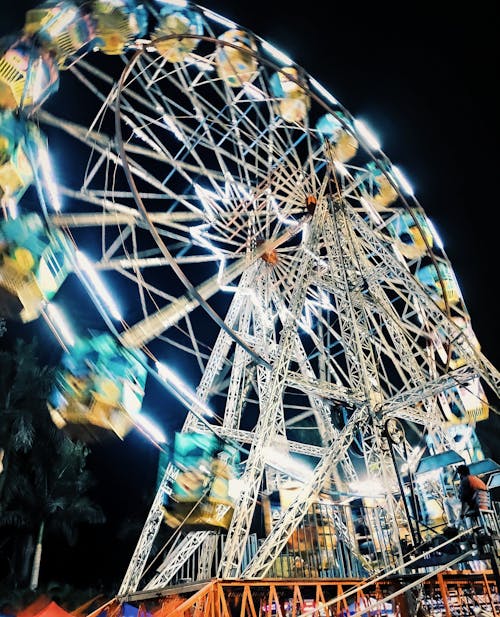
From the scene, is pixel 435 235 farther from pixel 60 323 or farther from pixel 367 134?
pixel 60 323

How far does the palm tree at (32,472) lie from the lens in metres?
20.4

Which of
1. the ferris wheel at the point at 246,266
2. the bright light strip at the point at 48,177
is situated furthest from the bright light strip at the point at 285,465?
the bright light strip at the point at 48,177

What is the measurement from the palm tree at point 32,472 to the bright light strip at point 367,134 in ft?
57.8

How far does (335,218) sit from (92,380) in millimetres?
6524

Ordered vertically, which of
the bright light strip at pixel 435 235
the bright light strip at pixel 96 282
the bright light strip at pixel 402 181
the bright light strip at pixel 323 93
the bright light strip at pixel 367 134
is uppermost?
the bright light strip at pixel 323 93

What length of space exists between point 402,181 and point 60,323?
9210 millimetres

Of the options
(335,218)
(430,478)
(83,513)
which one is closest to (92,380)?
(335,218)

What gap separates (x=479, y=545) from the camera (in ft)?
20.3

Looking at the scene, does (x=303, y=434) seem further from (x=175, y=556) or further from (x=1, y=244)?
(x=1, y=244)

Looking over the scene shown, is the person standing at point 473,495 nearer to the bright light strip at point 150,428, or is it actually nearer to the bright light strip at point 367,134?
the bright light strip at point 150,428

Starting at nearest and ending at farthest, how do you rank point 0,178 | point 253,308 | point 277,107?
point 0,178, point 277,107, point 253,308

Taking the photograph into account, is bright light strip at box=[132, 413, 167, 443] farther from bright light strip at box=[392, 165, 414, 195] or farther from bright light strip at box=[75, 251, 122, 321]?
bright light strip at box=[392, 165, 414, 195]

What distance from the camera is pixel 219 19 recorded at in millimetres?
10906

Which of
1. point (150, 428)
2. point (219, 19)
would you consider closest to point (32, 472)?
point (150, 428)
